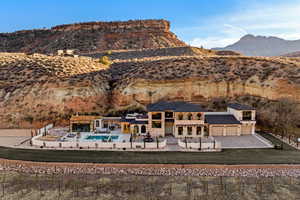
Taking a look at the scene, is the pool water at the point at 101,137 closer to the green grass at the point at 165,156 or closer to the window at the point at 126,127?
the window at the point at 126,127

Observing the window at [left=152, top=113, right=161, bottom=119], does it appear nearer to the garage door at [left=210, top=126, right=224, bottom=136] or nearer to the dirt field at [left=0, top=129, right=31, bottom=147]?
the garage door at [left=210, top=126, right=224, bottom=136]

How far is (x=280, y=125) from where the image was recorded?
27.9 metres

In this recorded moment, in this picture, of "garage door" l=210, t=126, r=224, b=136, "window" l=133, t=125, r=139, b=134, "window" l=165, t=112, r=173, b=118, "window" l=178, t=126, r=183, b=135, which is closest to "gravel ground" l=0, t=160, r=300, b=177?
"window" l=178, t=126, r=183, b=135

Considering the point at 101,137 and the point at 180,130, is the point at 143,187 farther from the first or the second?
the point at 180,130

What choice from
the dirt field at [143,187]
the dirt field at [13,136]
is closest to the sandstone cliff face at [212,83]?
the dirt field at [13,136]

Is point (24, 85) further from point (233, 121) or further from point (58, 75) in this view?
point (233, 121)

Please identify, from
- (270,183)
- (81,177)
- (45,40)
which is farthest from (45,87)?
(45,40)

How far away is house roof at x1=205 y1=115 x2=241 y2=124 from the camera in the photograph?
26.7m

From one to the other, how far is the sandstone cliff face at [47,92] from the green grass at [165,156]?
480 inches

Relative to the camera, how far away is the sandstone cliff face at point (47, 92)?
33.1m

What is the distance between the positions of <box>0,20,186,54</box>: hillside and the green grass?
66449 millimetres

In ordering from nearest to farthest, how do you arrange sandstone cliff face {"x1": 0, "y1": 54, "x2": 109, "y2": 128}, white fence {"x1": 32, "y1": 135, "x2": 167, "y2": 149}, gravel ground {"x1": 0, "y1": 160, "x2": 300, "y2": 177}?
1. gravel ground {"x1": 0, "y1": 160, "x2": 300, "y2": 177}
2. white fence {"x1": 32, "y1": 135, "x2": 167, "y2": 149}
3. sandstone cliff face {"x1": 0, "y1": 54, "x2": 109, "y2": 128}

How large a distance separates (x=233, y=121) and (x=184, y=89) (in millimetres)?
11237

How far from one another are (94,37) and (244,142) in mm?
81436
